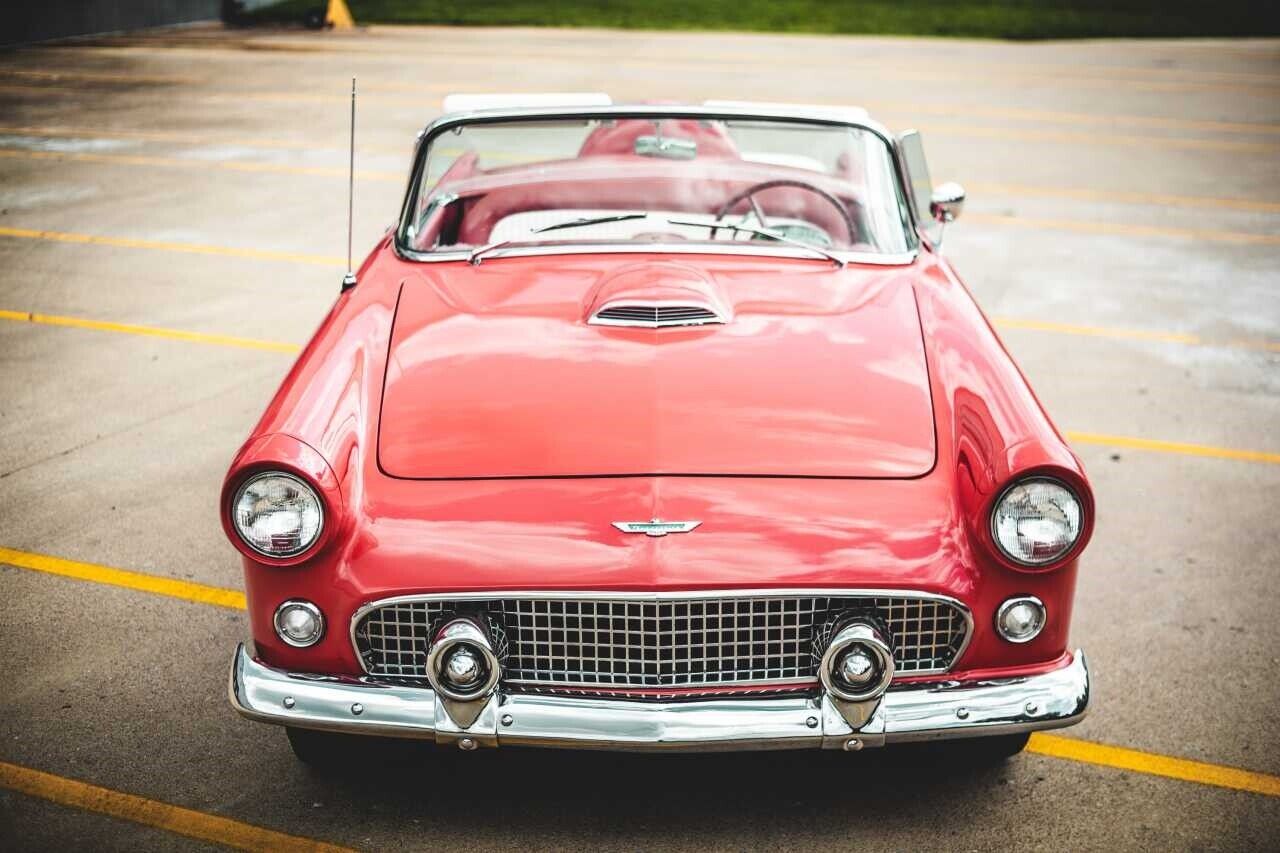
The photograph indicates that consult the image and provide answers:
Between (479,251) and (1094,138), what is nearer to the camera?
(479,251)

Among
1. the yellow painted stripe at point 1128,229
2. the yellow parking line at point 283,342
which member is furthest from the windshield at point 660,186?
the yellow painted stripe at point 1128,229

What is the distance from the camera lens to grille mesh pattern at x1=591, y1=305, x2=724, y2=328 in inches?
128

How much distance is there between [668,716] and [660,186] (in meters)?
2.30

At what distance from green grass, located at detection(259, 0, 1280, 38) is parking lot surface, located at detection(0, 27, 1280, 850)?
26.3 ft

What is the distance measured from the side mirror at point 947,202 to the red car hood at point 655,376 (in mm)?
987

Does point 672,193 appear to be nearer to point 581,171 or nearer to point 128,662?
point 581,171

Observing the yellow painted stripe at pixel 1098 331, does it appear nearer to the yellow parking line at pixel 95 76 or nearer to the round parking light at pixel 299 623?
the round parking light at pixel 299 623

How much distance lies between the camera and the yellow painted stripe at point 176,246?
26.1 feet

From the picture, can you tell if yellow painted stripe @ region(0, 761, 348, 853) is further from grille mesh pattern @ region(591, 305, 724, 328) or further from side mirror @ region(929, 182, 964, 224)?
side mirror @ region(929, 182, 964, 224)

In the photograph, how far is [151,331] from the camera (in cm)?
659

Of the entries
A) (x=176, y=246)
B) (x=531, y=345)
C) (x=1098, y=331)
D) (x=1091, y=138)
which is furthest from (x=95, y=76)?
(x=531, y=345)

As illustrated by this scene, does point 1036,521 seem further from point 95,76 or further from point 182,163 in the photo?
point 95,76

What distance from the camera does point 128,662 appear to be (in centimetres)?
362

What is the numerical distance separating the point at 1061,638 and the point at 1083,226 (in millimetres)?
6936
